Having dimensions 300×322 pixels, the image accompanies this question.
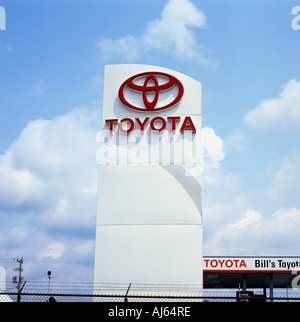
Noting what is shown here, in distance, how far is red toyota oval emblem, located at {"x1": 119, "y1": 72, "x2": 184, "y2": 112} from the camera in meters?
24.7

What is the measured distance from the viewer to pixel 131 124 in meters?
24.7

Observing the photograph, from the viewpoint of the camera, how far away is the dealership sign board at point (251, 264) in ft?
117

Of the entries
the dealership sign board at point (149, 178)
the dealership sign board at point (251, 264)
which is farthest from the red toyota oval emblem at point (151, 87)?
the dealership sign board at point (251, 264)

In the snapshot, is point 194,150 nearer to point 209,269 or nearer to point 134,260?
point 134,260

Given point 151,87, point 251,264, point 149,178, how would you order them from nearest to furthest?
1. point 149,178
2. point 151,87
3. point 251,264

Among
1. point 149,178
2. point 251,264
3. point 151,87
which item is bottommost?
point 251,264

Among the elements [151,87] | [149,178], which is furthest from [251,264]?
[151,87]

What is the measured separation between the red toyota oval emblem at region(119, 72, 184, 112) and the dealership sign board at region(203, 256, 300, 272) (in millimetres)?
15870

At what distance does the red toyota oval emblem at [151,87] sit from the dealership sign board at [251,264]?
52.1ft

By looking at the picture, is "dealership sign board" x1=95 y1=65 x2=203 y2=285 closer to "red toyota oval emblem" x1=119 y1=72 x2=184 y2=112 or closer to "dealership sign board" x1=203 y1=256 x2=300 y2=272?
"red toyota oval emblem" x1=119 y1=72 x2=184 y2=112

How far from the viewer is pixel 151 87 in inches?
989

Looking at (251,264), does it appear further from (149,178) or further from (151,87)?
(151,87)

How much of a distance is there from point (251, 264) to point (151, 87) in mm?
18077
